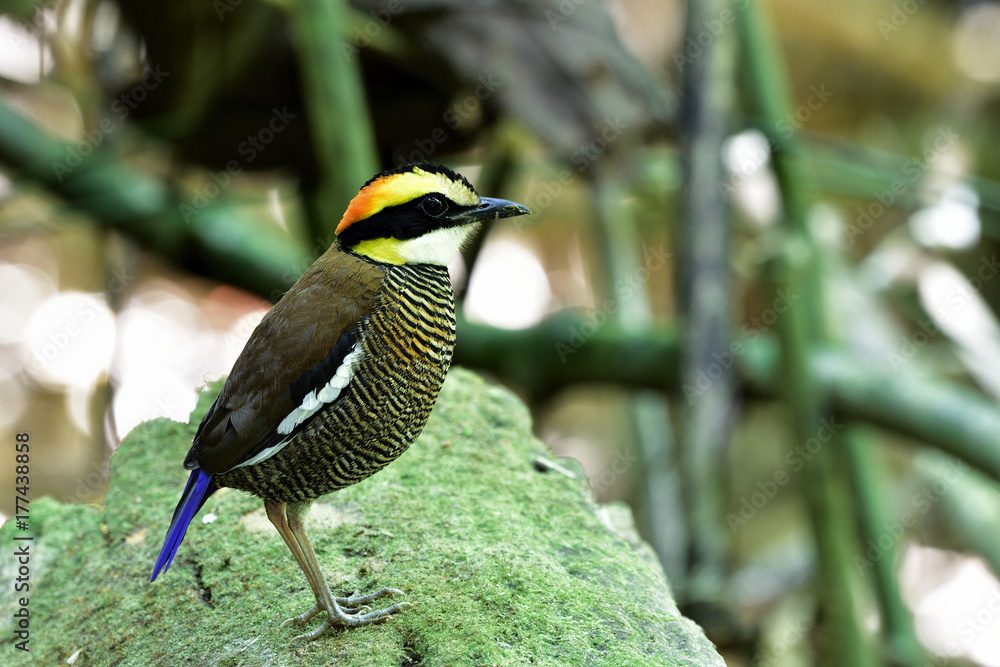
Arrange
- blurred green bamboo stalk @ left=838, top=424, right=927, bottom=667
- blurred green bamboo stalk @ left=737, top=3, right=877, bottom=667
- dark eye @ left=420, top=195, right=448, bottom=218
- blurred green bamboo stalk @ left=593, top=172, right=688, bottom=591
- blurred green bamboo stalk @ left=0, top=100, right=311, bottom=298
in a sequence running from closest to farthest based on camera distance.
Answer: dark eye @ left=420, top=195, right=448, bottom=218 < blurred green bamboo stalk @ left=737, top=3, right=877, bottom=667 < blurred green bamboo stalk @ left=838, top=424, right=927, bottom=667 < blurred green bamboo stalk @ left=0, top=100, right=311, bottom=298 < blurred green bamboo stalk @ left=593, top=172, right=688, bottom=591

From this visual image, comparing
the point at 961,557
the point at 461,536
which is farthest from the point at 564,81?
the point at 961,557

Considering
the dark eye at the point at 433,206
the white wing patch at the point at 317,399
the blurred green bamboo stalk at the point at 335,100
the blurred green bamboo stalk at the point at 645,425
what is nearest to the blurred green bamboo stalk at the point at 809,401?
the blurred green bamboo stalk at the point at 645,425

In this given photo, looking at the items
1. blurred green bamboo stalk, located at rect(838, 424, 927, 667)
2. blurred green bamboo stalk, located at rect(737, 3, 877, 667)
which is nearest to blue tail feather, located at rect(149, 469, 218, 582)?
blurred green bamboo stalk, located at rect(737, 3, 877, 667)

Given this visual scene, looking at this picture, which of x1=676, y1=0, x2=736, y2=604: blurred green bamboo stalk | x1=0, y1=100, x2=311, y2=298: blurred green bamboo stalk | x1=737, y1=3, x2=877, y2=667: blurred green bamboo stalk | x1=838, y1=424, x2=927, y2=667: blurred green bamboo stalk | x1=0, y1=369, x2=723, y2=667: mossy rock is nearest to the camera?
x1=0, y1=369, x2=723, y2=667: mossy rock

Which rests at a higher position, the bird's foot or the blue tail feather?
the blue tail feather

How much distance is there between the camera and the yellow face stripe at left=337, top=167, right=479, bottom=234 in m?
2.29

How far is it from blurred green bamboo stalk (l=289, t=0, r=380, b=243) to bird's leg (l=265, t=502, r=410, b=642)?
1381 mm

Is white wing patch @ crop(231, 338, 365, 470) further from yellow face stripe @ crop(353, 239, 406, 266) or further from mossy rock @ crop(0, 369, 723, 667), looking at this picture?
mossy rock @ crop(0, 369, 723, 667)

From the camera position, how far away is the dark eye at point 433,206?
7.61 ft

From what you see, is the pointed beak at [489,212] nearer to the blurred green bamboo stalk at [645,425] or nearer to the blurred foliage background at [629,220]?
the blurred foliage background at [629,220]

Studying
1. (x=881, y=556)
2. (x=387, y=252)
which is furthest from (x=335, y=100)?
(x=881, y=556)

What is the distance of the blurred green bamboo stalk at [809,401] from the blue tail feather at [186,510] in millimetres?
2220

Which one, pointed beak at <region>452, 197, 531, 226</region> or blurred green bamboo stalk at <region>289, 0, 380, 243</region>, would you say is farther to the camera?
blurred green bamboo stalk at <region>289, 0, 380, 243</region>

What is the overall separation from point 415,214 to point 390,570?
0.93 metres
